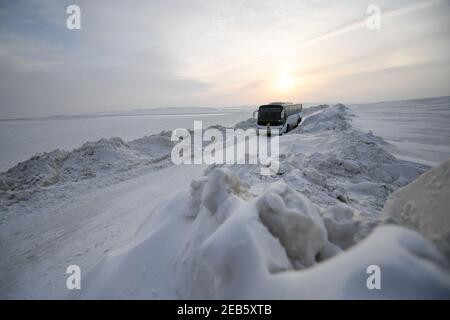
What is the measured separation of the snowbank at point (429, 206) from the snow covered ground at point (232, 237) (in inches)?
0.7

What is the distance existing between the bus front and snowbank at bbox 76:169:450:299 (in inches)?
547

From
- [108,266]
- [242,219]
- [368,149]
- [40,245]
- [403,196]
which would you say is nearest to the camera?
[242,219]

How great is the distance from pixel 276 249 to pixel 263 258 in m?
0.24

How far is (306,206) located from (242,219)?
2.28 feet

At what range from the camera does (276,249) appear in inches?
84.6

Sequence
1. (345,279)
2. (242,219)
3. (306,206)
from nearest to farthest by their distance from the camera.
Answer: (345,279) → (242,219) → (306,206)

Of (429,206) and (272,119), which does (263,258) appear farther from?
(272,119)

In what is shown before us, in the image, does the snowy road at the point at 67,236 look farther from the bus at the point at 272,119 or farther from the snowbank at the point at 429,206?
the bus at the point at 272,119

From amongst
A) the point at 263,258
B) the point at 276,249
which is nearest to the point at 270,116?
the point at 276,249

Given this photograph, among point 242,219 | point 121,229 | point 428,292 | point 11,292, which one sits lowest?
point 11,292

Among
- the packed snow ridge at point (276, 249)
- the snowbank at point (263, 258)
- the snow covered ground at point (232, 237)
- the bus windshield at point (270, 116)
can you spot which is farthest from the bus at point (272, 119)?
the snowbank at point (263, 258)
